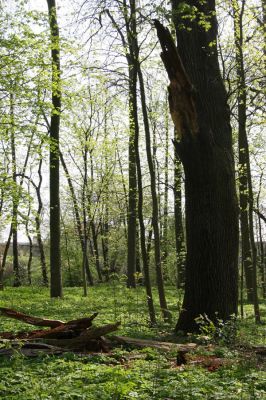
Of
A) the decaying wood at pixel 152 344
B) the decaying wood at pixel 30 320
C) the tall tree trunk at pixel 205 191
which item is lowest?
the decaying wood at pixel 152 344

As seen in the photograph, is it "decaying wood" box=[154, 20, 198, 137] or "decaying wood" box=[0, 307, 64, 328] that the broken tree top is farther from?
"decaying wood" box=[154, 20, 198, 137]

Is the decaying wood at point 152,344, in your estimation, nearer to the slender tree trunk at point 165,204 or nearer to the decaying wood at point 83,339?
the decaying wood at point 83,339

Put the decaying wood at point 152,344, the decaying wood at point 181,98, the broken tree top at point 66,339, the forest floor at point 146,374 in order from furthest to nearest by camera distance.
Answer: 1. the decaying wood at point 181,98
2. the decaying wood at point 152,344
3. the broken tree top at point 66,339
4. the forest floor at point 146,374

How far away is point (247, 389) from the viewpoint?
4387 millimetres

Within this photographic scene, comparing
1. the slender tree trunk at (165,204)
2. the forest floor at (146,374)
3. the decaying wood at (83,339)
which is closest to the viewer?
the forest floor at (146,374)

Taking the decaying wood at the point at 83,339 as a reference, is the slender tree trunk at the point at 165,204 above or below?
above

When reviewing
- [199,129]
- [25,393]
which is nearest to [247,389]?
[25,393]

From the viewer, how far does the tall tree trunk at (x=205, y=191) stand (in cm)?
800

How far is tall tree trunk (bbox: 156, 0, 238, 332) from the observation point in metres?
8.00

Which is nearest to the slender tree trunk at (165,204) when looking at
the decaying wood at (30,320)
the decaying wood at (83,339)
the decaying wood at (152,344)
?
the decaying wood at (30,320)

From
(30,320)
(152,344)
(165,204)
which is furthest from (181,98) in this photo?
(165,204)

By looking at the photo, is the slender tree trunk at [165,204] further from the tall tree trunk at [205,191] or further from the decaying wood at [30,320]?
the decaying wood at [30,320]

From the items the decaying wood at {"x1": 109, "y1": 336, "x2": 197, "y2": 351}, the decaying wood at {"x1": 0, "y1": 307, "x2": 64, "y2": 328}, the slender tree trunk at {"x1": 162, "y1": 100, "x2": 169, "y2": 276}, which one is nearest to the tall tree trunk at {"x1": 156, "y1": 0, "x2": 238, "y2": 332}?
the decaying wood at {"x1": 109, "y1": 336, "x2": 197, "y2": 351}

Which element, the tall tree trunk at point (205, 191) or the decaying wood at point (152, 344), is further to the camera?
the tall tree trunk at point (205, 191)
